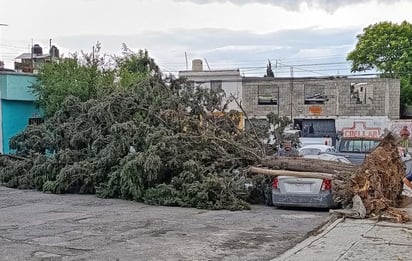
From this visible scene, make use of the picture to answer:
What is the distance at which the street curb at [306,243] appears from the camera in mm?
9436

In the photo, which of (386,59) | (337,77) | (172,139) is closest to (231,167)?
(172,139)

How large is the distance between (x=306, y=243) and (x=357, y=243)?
2.81 feet

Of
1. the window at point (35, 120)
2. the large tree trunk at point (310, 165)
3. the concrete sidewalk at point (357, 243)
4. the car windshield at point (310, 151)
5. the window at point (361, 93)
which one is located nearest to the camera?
the concrete sidewalk at point (357, 243)

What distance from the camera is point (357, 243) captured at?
10.3 meters

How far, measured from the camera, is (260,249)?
10.1 m

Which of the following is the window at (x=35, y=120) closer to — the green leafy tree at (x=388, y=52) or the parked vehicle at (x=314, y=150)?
the parked vehicle at (x=314, y=150)

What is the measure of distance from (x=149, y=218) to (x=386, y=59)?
54.6 meters

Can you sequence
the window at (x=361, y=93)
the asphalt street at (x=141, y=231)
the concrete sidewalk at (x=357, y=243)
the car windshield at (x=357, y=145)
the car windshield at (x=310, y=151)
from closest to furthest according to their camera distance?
the concrete sidewalk at (x=357, y=243), the asphalt street at (x=141, y=231), the car windshield at (x=357, y=145), the car windshield at (x=310, y=151), the window at (x=361, y=93)

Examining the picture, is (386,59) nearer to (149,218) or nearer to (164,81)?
(164,81)

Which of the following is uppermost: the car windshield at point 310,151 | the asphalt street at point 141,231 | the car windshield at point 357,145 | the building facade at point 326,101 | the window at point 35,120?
the building facade at point 326,101

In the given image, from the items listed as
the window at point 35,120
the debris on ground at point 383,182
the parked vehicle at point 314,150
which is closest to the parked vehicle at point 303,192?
the debris on ground at point 383,182

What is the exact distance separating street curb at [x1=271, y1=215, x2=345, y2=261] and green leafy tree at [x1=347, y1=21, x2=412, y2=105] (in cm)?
5102

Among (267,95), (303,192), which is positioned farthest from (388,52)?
(303,192)

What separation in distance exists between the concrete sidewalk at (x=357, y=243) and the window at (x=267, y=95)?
128 ft
